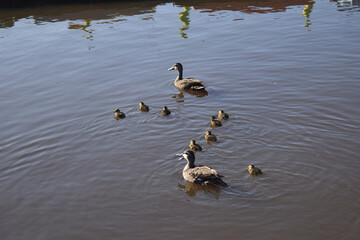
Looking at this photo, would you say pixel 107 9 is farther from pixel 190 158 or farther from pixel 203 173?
pixel 203 173

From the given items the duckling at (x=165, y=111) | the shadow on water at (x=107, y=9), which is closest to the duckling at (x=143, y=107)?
the duckling at (x=165, y=111)

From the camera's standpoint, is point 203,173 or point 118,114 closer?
point 203,173

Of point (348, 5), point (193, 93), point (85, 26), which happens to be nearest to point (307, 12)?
point (348, 5)

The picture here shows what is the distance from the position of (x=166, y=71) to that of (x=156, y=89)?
1710mm

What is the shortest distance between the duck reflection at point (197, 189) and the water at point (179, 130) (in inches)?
A: 1.3

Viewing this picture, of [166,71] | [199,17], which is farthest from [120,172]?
[199,17]

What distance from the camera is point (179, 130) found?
11266 mm

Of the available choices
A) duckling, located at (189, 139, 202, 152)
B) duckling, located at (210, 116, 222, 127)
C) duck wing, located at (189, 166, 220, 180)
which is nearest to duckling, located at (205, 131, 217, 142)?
duckling, located at (189, 139, 202, 152)

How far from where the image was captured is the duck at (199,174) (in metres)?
8.62

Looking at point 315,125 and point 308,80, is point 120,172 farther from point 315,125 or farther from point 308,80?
point 308,80

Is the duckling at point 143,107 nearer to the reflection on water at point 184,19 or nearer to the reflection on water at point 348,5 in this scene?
the reflection on water at point 184,19

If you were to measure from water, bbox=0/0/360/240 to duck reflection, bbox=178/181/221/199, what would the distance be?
0.03 metres

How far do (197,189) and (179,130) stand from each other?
8.63 feet

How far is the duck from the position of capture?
8625 mm
